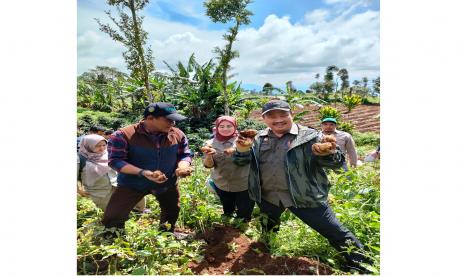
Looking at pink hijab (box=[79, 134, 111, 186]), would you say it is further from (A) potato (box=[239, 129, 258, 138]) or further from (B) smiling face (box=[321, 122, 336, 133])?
(B) smiling face (box=[321, 122, 336, 133])

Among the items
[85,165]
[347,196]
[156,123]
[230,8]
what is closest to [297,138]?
[156,123]

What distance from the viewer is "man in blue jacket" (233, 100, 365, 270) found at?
2219 mm

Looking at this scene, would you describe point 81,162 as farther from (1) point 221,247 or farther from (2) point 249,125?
(2) point 249,125

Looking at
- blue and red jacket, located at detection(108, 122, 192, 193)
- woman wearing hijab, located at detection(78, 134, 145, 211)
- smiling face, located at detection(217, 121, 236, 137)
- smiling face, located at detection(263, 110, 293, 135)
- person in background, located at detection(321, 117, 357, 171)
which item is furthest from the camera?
person in background, located at detection(321, 117, 357, 171)

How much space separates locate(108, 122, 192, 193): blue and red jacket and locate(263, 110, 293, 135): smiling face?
703mm

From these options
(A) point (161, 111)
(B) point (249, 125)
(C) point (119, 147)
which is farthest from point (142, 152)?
(B) point (249, 125)

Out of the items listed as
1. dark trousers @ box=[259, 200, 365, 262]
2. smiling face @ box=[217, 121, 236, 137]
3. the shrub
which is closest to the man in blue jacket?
dark trousers @ box=[259, 200, 365, 262]

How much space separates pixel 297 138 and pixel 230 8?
3913 millimetres

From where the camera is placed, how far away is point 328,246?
2.43m

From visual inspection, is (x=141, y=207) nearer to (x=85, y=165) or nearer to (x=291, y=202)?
(x=85, y=165)

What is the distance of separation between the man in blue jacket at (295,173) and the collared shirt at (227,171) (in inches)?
19.3

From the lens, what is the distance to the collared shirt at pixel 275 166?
2.29 m

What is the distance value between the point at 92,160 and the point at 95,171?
10cm

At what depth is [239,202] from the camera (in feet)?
9.89
